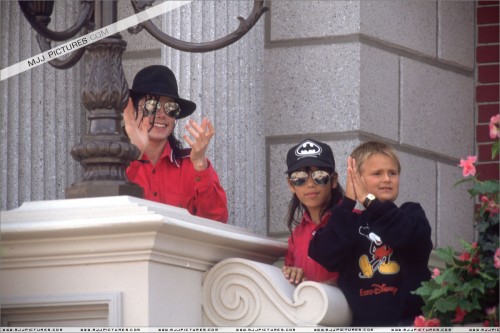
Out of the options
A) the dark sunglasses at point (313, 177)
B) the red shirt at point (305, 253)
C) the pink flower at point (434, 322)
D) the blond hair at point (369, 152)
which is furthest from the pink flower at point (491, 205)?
the dark sunglasses at point (313, 177)

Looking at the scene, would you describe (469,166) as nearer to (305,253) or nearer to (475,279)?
(475,279)

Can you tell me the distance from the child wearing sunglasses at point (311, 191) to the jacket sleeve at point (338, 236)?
294 millimetres

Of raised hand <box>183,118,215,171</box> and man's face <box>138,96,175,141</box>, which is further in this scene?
Answer: man's face <box>138,96,175,141</box>

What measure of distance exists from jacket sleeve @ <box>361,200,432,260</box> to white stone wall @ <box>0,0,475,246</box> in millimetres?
2233

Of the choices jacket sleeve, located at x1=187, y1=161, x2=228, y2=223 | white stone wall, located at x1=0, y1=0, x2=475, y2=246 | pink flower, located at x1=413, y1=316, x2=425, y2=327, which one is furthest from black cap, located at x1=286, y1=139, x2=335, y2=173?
white stone wall, located at x1=0, y1=0, x2=475, y2=246

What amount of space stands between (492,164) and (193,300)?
4170mm

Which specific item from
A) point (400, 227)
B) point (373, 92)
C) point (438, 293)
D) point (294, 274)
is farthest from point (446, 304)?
point (373, 92)

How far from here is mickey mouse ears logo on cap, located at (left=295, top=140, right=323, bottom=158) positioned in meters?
8.06

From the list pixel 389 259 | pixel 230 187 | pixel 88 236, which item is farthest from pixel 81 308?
pixel 230 187

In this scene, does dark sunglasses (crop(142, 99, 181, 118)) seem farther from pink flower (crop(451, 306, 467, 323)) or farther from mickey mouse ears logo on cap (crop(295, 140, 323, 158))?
pink flower (crop(451, 306, 467, 323))

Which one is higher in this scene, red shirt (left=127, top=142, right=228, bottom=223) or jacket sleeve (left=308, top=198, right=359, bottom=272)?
red shirt (left=127, top=142, right=228, bottom=223)

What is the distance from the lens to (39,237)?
7.41 m

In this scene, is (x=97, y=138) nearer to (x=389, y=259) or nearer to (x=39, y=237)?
(x=39, y=237)

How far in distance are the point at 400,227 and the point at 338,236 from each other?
0.29 metres
